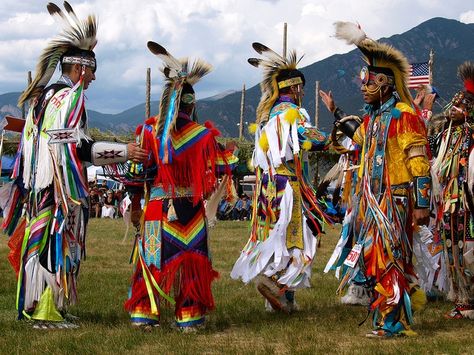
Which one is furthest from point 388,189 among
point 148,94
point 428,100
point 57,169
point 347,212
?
point 148,94

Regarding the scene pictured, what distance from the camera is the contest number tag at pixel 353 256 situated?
5.21 m

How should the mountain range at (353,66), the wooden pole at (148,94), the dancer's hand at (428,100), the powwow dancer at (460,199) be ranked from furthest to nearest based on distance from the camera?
the mountain range at (353,66), the wooden pole at (148,94), the dancer's hand at (428,100), the powwow dancer at (460,199)

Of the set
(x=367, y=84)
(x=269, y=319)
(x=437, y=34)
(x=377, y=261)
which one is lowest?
(x=269, y=319)

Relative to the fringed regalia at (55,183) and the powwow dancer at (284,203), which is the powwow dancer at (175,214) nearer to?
the fringed regalia at (55,183)

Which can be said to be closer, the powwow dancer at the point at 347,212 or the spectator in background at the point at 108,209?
the powwow dancer at the point at 347,212

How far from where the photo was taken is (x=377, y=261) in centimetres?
519

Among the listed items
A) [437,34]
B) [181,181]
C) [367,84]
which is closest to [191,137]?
[181,181]

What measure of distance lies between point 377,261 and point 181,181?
1.49 m

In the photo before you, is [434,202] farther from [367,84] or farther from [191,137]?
[191,137]

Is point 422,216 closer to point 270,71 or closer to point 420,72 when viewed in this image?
point 270,71

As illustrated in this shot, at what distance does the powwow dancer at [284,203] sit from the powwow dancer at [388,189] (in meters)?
0.79

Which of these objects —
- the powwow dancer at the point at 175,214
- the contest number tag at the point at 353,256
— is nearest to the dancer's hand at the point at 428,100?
the contest number tag at the point at 353,256

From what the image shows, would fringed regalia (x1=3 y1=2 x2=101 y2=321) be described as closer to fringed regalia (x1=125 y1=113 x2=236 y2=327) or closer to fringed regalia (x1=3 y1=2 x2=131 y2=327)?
fringed regalia (x1=3 y1=2 x2=131 y2=327)

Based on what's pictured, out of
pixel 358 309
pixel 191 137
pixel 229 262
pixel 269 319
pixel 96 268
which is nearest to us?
pixel 191 137
